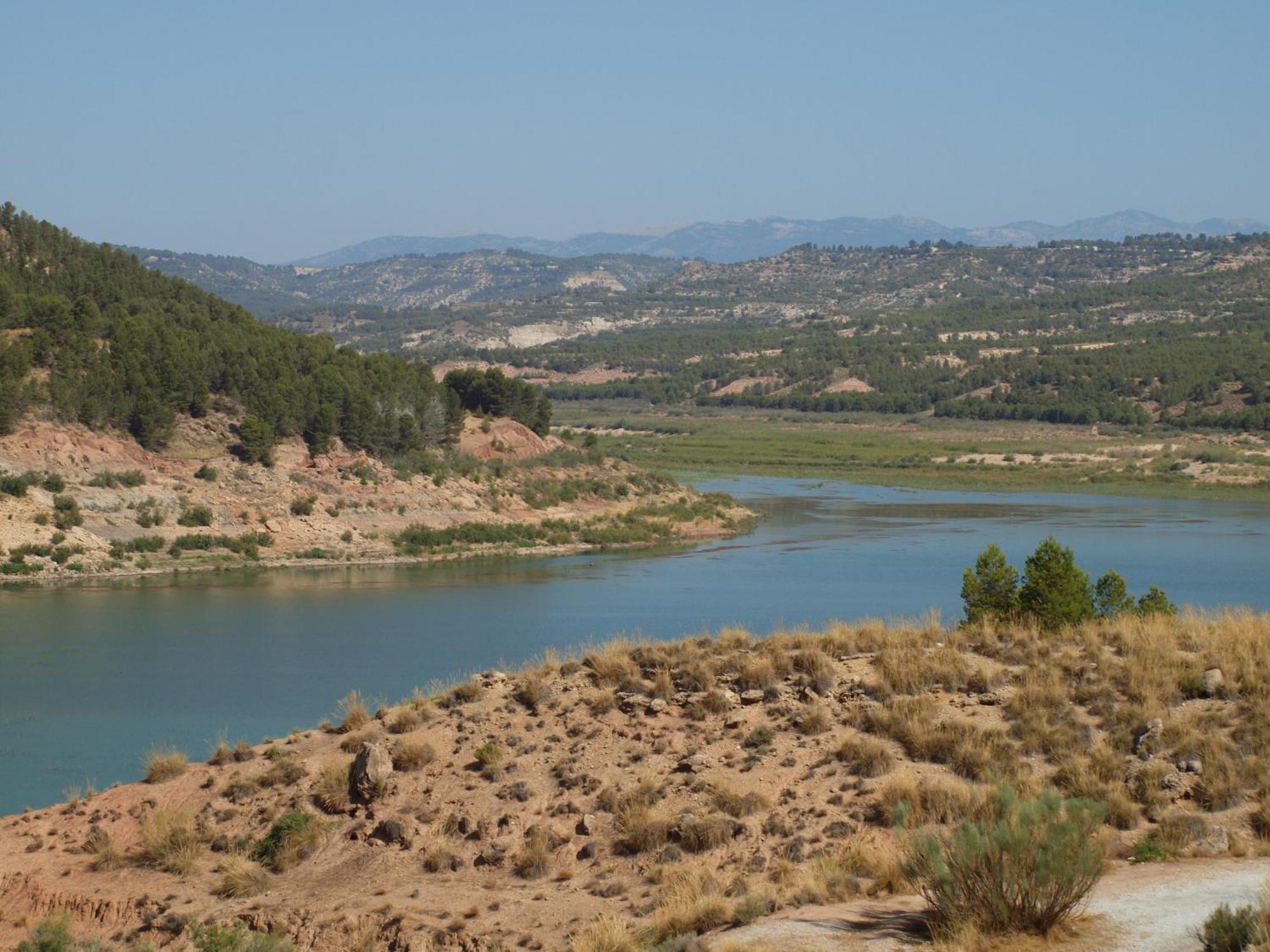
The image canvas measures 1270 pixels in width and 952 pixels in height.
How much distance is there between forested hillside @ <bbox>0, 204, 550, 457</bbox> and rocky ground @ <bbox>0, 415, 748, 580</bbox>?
0.90 meters

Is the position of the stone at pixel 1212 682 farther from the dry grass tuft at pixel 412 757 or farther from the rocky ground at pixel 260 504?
the rocky ground at pixel 260 504

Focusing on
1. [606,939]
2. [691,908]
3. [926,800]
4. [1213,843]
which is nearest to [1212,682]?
[1213,843]

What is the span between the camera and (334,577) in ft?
147

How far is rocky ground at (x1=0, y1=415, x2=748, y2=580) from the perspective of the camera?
43.5 m

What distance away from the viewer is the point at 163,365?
49844 millimetres

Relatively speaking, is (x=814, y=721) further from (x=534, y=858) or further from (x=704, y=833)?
(x=534, y=858)

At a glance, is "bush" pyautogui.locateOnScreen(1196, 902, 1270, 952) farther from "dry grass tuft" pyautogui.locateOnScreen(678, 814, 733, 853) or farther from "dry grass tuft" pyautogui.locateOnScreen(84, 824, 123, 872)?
"dry grass tuft" pyautogui.locateOnScreen(84, 824, 123, 872)

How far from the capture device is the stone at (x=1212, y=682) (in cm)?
1396

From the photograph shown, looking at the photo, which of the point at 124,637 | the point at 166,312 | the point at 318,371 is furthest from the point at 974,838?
the point at 166,312

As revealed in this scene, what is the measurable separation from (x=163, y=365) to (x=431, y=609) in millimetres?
17647

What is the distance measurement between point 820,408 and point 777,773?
335 ft

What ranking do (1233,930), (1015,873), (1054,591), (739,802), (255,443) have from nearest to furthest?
(1233,930)
(1015,873)
(739,802)
(1054,591)
(255,443)

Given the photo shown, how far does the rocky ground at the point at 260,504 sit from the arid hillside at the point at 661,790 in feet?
95.4

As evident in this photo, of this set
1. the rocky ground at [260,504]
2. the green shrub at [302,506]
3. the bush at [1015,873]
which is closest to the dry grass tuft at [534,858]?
the bush at [1015,873]
